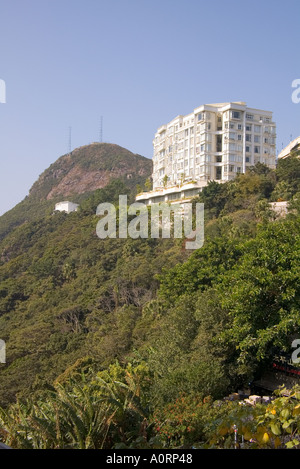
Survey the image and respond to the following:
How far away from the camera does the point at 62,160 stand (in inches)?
4353

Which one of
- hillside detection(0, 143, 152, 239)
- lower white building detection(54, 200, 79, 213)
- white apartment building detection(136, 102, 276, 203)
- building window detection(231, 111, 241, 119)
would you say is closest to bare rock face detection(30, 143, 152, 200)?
hillside detection(0, 143, 152, 239)

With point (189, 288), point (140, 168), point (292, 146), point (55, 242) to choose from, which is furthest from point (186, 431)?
point (140, 168)

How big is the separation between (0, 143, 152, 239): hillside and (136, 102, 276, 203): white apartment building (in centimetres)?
4392

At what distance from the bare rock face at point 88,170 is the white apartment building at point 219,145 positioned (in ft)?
161

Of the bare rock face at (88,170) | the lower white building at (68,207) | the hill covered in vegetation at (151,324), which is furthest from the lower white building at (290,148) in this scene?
the bare rock face at (88,170)

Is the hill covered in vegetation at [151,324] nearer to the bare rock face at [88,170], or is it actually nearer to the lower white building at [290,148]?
the lower white building at [290,148]

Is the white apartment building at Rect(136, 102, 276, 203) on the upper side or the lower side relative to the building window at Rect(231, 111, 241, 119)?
lower

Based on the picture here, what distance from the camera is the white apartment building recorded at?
41.5 metres

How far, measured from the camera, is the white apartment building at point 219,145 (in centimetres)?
4153

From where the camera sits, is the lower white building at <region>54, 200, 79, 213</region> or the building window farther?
the lower white building at <region>54, 200, 79, 213</region>

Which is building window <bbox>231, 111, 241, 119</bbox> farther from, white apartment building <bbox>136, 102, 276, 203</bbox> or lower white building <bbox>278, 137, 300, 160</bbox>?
lower white building <bbox>278, 137, 300, 160</bbox>

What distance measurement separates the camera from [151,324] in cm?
2250

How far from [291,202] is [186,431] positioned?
21.9 metres

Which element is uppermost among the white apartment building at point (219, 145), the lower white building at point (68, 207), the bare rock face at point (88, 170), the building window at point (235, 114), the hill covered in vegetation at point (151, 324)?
the bare rock face at point (88, 170)
